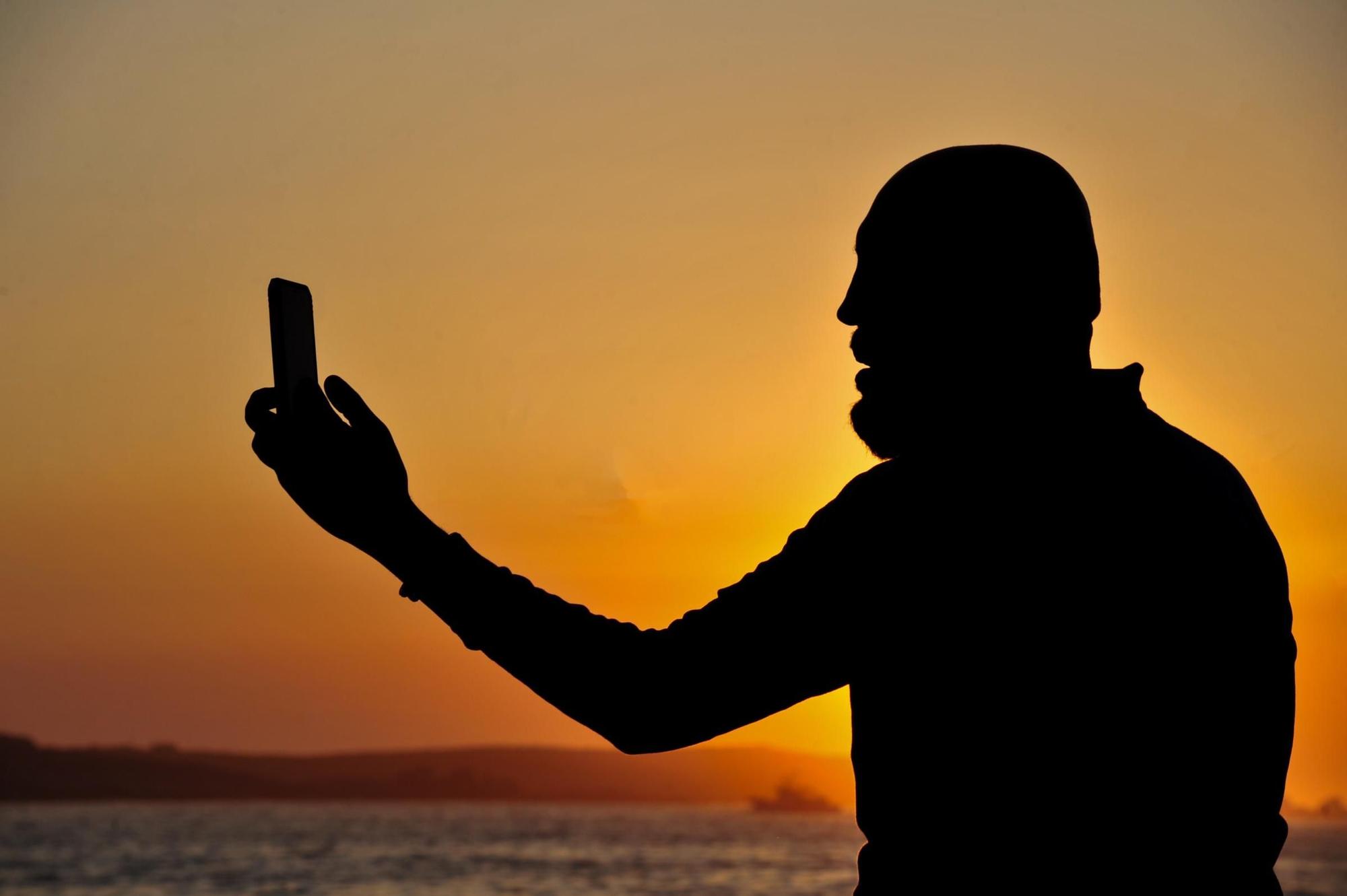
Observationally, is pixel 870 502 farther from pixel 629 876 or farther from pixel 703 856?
pixel 703 856

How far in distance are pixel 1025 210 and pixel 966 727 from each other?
0.65 m

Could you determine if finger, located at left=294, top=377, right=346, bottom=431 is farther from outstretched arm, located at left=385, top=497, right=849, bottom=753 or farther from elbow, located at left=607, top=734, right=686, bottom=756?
elbow, located at left=607, top=734, right=686, bottom=756

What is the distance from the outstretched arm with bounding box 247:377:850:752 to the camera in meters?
1.86

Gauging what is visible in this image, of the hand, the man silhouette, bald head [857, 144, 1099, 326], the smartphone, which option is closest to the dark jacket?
the man silhouette

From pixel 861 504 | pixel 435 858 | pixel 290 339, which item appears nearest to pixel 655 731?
pixel 861 504

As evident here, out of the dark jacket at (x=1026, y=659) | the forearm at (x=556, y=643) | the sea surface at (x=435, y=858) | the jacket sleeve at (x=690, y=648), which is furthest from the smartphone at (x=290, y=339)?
the sea surface at (x=435, y=858)

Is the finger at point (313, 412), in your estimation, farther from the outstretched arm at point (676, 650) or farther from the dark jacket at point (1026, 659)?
the dark jacket at point (1026, 659)

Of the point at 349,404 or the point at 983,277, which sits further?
the point at 349,404

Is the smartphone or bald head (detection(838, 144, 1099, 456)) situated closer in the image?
bald head (detection(838, 144, 1099, 456))

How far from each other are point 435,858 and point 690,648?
72708mm

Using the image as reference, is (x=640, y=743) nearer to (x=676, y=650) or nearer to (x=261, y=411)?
(x=676, y=650)

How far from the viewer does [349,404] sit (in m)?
2.02

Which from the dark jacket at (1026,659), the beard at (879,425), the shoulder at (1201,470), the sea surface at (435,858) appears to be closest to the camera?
the dark jacket at (1026,659)

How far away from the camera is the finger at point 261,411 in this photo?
2045 mm
